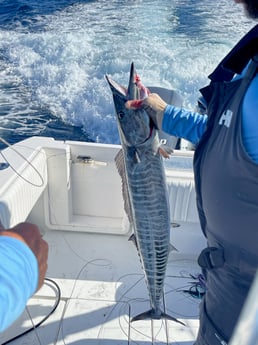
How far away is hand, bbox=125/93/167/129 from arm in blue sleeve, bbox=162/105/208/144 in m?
0.03

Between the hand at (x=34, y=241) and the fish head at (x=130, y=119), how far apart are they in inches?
24.7

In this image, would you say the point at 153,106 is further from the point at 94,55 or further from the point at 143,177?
the point at 94,55

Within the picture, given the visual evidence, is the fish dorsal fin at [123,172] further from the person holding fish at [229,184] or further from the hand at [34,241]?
the hand at [34,241]

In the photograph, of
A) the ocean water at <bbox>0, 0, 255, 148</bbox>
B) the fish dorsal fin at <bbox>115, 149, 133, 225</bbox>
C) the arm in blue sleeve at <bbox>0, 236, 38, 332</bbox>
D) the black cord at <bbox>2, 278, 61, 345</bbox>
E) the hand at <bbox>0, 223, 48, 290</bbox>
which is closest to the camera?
the arm in blue sleeve at <bbox>0, 236, 38, 332</bbox>

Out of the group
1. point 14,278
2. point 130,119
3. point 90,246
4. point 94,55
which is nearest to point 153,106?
point 130,119

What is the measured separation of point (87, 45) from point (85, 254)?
240 inches

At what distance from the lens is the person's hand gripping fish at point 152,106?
1.48m

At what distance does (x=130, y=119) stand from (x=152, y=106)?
104 mm

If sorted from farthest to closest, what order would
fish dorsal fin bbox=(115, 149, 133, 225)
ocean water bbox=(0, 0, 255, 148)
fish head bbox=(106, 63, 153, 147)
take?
ocean water bbox=(0, 0, 255, 148)
fish dorsal fin bbox=(115, 149, 133, 225)
fish head bbox=(106, 63, 153, 147)

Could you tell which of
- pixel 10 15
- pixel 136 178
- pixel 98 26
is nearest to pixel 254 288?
pixel 136 178

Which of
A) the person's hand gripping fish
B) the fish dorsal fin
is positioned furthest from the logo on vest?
the fish dorsal fin

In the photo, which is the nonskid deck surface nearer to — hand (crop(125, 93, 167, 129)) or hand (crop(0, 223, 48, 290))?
hand (crop(125, 93, 167, 129))

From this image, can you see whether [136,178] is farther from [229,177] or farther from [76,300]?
[76,300]

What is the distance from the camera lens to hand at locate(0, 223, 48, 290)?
93cm
